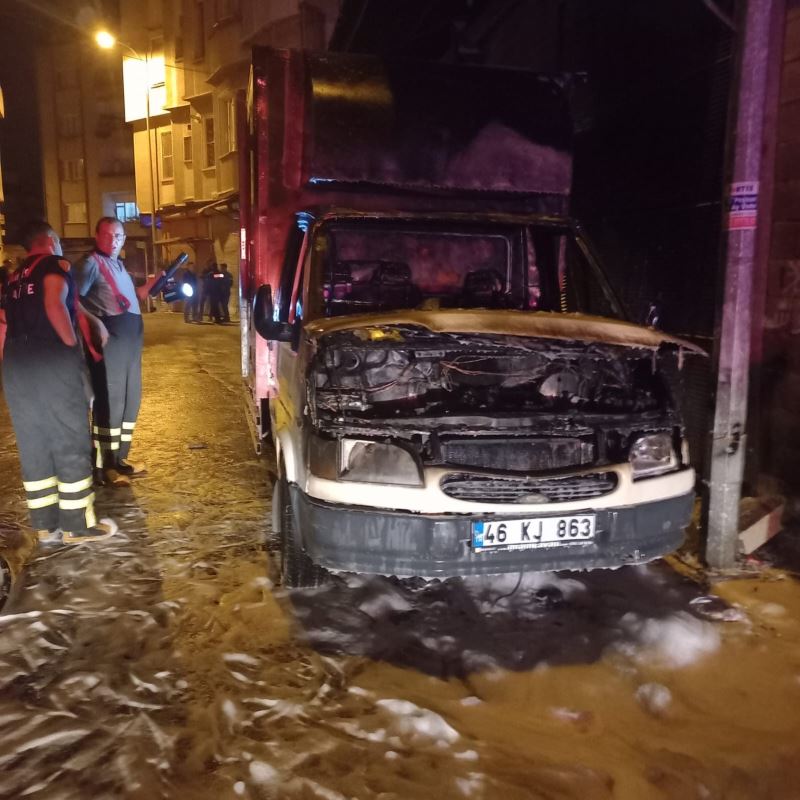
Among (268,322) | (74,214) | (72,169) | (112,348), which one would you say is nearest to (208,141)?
(72,169)

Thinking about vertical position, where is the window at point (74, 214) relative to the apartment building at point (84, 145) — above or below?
below

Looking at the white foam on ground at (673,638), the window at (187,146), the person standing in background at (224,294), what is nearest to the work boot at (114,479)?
the white foam on ground at (673,638)

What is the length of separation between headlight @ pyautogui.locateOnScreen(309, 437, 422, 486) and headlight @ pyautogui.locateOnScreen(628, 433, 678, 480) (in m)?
1.09

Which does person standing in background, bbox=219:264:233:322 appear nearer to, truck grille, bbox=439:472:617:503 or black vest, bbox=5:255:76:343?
black vest, bbox=5:255:76:343

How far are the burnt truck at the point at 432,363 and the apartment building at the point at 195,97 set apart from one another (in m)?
17.0

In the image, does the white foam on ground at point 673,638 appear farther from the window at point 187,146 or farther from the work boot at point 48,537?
the window at point 187,146

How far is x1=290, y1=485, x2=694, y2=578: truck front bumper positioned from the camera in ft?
A: 10.5

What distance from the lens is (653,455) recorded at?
3.59 meters

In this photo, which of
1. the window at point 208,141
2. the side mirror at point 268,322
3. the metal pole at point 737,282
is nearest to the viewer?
the metal pole at point 737,282

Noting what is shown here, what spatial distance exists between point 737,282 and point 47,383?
4.02 meters

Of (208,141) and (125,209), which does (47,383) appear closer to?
(208,141)

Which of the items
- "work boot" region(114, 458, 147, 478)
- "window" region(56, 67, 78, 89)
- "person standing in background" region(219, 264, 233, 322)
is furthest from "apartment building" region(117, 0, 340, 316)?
"work boot" region(114, 458, 147, 478)

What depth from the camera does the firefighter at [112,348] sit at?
5.77 metres

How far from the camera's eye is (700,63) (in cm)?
565
